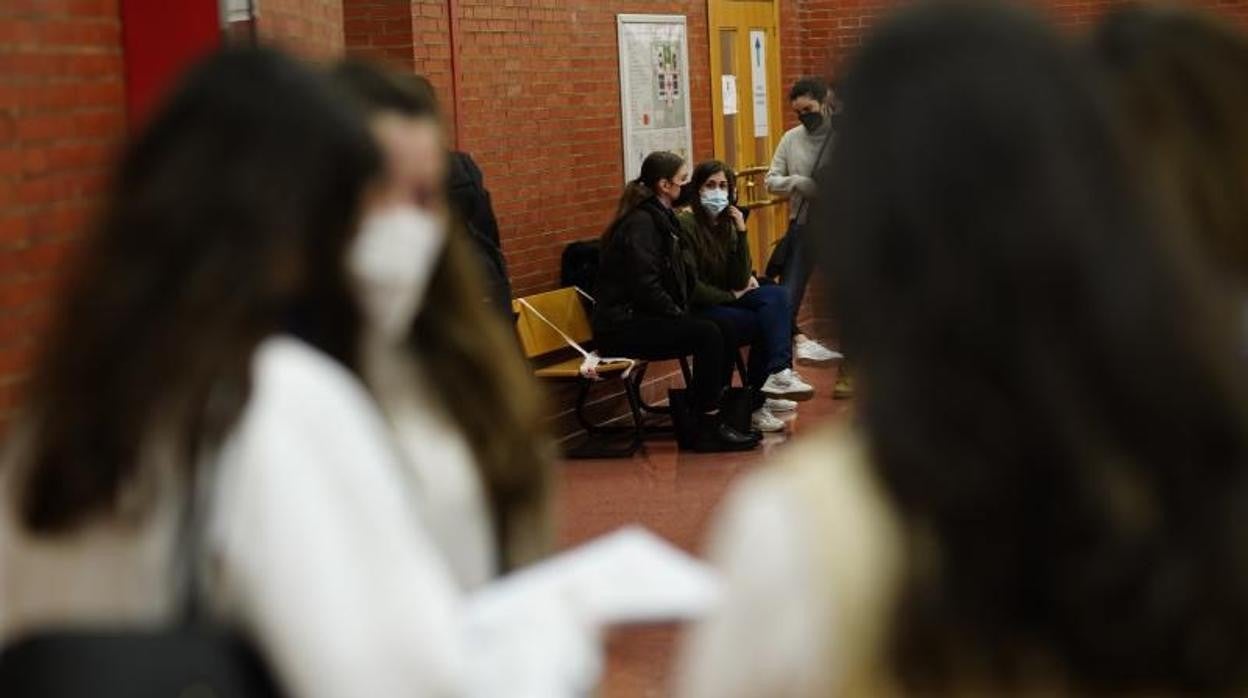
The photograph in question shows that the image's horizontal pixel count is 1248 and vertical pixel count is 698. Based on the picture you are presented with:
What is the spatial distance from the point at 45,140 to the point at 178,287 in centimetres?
296

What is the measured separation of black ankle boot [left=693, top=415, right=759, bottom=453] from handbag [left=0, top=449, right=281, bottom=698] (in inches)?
323

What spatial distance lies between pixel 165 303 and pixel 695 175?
29.4 ft

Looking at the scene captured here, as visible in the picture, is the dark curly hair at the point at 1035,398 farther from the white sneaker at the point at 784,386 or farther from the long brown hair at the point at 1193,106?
the white sneaker at the point at 784,386

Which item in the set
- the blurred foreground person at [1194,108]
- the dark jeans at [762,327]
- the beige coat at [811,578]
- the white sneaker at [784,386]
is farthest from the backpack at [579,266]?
the beige coat at [811,578]

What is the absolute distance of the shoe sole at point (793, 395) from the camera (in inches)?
443

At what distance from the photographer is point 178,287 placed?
6.64 feet

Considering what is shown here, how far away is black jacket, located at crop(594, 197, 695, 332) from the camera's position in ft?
33.0

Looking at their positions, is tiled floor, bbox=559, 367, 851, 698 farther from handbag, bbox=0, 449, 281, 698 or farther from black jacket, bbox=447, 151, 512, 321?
handbag, bbox=0, 449, 281, 698

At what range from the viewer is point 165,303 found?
2.02m

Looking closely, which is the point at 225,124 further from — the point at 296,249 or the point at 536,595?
the point at 536,595

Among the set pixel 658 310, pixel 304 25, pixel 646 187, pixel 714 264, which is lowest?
pixel 658 310

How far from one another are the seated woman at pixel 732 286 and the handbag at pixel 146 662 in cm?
865

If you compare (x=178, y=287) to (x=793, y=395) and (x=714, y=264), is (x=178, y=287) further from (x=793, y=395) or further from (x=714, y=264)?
(x=793, y=395)

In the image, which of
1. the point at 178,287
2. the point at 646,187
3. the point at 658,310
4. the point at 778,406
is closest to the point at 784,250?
the point at 778,406
